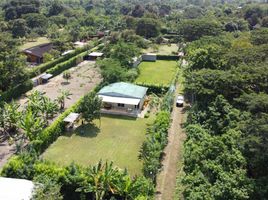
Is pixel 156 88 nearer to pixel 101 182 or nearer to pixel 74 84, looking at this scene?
pixel 74 84

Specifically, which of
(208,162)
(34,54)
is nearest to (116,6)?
(34,54)

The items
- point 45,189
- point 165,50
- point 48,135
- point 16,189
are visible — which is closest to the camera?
point 45,189

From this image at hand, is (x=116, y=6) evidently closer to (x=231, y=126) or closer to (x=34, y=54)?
(x=34, y=54)

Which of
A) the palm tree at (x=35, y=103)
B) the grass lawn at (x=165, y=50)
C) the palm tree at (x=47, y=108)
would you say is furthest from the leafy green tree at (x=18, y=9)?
the palm tree at (x=47, y=108)

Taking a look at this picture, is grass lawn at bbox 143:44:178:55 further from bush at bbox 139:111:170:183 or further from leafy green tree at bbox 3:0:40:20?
leafy green tree at bbox 3:0:40:20

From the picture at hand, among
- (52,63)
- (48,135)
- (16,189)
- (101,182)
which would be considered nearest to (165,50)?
(52,63)

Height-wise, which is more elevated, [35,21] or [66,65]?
[35,21]

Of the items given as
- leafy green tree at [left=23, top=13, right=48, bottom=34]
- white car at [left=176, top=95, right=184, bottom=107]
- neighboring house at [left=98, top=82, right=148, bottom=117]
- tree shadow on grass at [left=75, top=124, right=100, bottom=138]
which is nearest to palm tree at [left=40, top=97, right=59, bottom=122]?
tree shadow on grass at [left=75, top=124, right=100, bottom=138]
